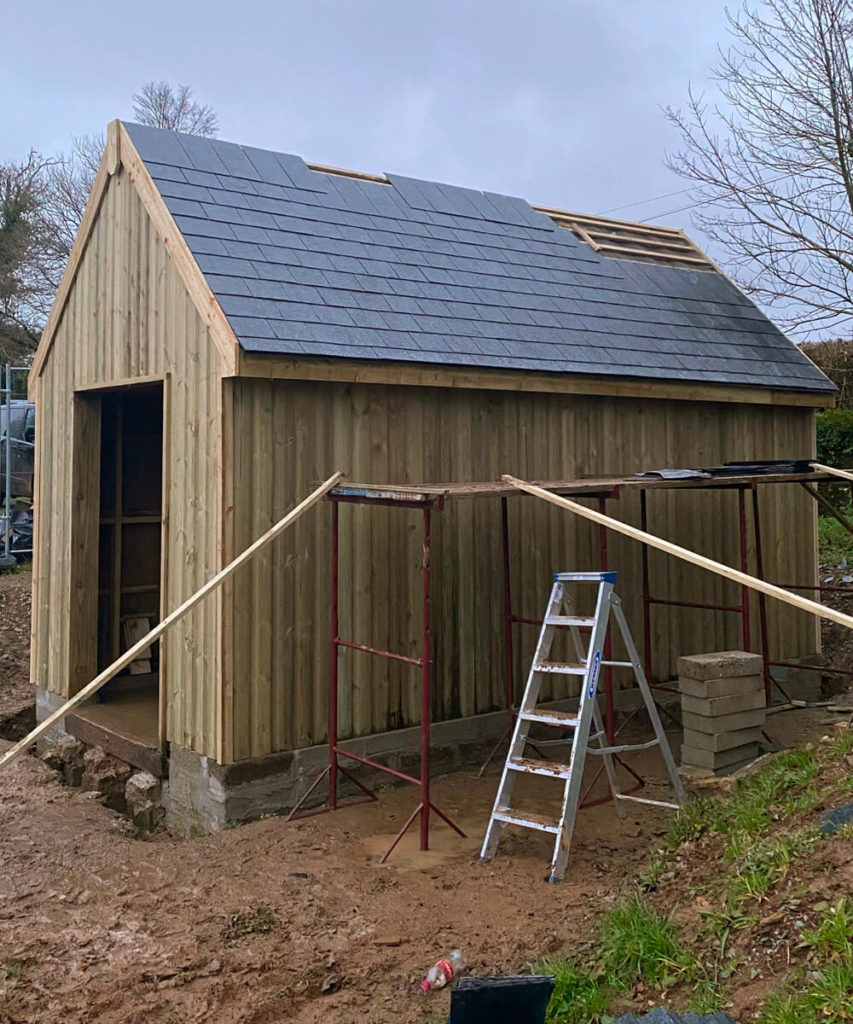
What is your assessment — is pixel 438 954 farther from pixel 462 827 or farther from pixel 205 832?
pixel 205 832

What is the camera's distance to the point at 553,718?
6.34m

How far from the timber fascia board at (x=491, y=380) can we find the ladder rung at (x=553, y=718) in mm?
2753

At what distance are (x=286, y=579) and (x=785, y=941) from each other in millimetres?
4311

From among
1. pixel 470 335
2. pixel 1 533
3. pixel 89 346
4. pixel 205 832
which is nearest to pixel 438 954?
pixel 205 832

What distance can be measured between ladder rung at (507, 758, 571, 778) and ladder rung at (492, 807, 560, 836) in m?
0.27

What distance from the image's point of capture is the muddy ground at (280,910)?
4.63m

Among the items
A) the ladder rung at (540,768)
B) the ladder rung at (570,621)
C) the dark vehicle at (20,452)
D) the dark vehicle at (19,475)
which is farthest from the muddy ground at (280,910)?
the dark vehicle at (20,452)

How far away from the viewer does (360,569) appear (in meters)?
7.66

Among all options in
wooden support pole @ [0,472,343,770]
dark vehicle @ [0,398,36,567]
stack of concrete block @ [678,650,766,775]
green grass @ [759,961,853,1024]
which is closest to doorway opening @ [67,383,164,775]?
wooden support pole @ [0,472,343,770]

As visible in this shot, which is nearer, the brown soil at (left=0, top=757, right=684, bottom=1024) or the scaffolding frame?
the brown soil at (left=0, top=757, right=684, bottom=1024)

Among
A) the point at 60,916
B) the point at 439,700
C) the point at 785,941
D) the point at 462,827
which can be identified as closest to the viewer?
the point at 785,941

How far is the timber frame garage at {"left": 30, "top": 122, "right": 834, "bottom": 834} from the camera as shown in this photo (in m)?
7.21

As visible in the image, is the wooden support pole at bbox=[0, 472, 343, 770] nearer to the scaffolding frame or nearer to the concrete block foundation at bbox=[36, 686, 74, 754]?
the scaffolding frame

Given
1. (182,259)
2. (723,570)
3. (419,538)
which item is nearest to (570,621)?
(723,570)
